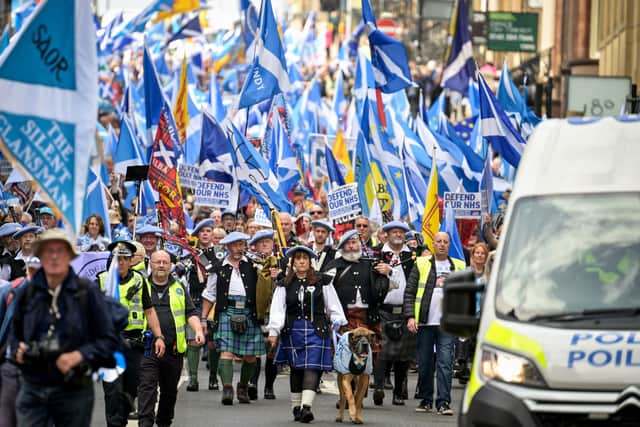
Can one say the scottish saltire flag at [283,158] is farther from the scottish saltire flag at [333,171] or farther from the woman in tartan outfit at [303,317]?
the woman in tartan outfit at [303,317]

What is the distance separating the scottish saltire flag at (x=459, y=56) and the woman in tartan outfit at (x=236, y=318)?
11437 millimetres

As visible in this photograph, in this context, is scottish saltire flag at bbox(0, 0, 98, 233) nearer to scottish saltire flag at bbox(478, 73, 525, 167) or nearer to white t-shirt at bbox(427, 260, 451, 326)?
white t-shirt at bbox(427, 260, 451, 326)

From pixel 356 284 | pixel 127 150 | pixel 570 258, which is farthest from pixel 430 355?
pixel 127 150

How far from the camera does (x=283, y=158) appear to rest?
1138 inches

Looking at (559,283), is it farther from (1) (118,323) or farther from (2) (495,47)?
(2) (495,47)

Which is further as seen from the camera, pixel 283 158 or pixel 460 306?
pixel 283 158

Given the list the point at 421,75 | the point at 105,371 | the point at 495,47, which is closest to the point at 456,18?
the point at 495,47

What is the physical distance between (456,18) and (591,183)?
19.2m

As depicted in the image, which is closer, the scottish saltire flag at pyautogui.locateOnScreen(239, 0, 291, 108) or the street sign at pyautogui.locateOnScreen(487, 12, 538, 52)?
the scottish saltire flag at pyautogui.locateOnScreen(239, 0, 291, 108)

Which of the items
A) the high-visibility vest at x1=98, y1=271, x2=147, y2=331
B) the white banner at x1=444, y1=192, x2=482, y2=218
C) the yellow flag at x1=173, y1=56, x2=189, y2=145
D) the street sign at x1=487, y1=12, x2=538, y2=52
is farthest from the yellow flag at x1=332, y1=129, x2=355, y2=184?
the high-visibility vest at x1=98, y1=271, x2=147, y2=331

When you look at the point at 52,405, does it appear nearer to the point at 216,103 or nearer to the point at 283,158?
the point at 283,158

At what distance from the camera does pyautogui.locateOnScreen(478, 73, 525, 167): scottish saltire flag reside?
2358 cm

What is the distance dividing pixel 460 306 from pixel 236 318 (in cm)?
819

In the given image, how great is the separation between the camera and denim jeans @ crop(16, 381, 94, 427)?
0.20 m
